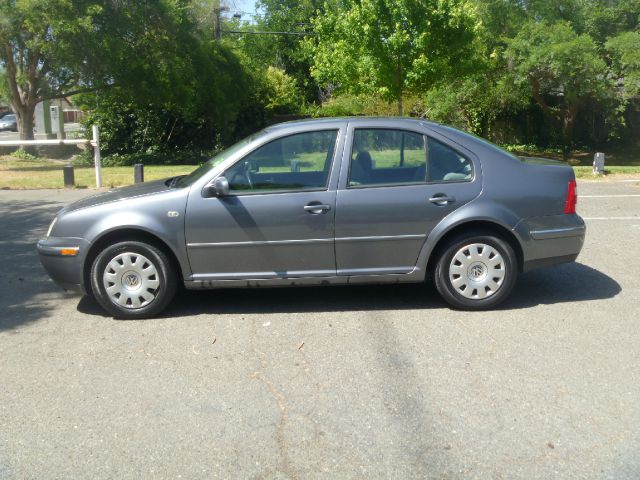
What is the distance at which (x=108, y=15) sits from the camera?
2283cm

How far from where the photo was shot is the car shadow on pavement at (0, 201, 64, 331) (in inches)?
256

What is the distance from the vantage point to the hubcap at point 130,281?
6.07 metres

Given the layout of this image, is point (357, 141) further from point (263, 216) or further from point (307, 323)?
point (307, 323)

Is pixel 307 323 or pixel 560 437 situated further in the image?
pixel 307 323

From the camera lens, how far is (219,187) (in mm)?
Result: 5969

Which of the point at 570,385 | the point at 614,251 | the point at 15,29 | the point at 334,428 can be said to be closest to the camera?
the point at 334,428

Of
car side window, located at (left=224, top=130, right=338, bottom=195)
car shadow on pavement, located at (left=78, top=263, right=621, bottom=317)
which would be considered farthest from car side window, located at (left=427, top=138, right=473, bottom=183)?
car shadow on pavement, located at (left=78, top=263, right=621, bottom=317)

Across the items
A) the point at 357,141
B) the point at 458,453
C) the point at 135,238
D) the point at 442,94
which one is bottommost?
the point at 458,453

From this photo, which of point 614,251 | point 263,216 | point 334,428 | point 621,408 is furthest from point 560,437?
point 614,251

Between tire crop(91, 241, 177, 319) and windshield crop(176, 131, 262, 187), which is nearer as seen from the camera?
tire crop(91, 241, 177, 319)

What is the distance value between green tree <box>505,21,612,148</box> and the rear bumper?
16718 millimetres

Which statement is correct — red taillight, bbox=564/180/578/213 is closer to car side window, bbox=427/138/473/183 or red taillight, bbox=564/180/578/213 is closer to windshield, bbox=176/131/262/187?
car side window, bbox=427/138/473/183

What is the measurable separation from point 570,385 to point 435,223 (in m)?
1.90

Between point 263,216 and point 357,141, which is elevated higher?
Answer: point 357,141
